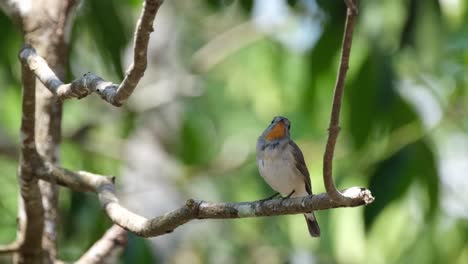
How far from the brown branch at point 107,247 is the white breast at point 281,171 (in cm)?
71

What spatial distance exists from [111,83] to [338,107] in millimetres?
857

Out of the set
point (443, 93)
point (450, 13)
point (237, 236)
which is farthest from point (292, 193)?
point (237, 236)

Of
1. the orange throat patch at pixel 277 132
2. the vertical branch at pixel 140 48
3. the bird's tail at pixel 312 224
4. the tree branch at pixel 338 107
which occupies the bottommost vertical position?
the tree branch at pixel 338 107

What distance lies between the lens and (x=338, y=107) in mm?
2578

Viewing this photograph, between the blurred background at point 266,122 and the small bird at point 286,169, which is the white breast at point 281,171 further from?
the blurred background at point 266,122

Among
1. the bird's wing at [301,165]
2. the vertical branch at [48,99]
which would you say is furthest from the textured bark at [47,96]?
the bird's wing at [301,165]

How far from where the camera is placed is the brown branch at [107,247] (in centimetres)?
437

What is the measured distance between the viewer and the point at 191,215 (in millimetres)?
3266

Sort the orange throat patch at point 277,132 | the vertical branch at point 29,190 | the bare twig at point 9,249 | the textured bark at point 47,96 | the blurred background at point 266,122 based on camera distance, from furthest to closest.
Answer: the blurred background at point 266,122 → the orange throat patch at point 277,132 → the textured bark at point 47,96 → the bare twig at point 9,249 → the vertical branch at point 29,190

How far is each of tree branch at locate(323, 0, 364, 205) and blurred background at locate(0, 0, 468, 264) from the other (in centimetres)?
291

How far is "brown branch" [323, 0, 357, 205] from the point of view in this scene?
245 centimetres

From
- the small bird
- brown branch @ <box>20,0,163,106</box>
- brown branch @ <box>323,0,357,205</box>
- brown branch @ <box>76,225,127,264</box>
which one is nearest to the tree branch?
brown branch @ <box>323,0,357,205</box>

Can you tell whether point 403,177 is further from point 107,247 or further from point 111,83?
point 111,83

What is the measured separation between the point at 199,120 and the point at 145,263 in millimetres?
3256
